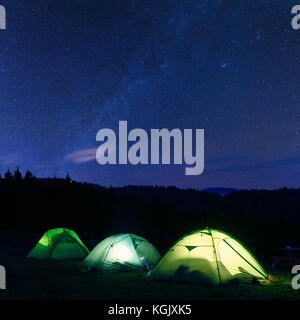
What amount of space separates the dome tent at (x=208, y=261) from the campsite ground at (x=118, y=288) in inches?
10.0

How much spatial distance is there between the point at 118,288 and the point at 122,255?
3644mm

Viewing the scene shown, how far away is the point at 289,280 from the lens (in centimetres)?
1267

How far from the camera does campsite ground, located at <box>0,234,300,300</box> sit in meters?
9.62

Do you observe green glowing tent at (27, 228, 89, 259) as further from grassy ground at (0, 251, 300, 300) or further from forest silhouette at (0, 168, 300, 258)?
forest silhouette at (0, 168, 300, 258)

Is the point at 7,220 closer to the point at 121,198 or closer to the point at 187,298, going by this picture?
the point at 121,198

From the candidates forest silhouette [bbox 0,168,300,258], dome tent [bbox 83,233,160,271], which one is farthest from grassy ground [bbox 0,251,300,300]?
forest silhouette [bbox 0,168,300,258]

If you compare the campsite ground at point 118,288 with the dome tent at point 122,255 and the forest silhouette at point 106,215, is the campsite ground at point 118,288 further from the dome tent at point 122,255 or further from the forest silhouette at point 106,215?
the forest silhouette at point 106,215

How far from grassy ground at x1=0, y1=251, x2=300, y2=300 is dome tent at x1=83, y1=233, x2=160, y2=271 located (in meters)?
0.50

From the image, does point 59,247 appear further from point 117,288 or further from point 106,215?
point 106,215

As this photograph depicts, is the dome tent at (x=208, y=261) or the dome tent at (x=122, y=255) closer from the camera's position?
the dome tent at (x=208, y=261)

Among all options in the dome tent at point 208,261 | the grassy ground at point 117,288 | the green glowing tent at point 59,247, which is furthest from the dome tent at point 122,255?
the green glowing tent at point 59,247

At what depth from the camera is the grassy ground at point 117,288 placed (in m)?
9.65
